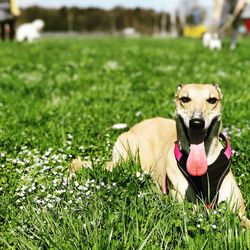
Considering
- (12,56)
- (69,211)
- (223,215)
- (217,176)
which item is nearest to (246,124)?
(217,176)

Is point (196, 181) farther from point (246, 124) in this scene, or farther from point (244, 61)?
point (244, 61)

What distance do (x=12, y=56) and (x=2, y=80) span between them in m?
6.10

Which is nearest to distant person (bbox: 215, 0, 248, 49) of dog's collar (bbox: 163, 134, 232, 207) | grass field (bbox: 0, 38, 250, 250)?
grass field (bbox: 0, 38, 250, 250)

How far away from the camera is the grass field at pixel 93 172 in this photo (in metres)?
3.91

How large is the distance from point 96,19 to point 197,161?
65.9 meters

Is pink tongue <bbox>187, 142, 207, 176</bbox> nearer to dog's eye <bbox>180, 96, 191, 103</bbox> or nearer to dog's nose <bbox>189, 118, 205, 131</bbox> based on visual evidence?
dog's nose <bbox>189, 118, 205, 131</bbox>

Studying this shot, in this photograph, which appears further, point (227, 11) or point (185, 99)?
point (227, 11)

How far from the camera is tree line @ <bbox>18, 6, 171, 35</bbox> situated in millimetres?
67750

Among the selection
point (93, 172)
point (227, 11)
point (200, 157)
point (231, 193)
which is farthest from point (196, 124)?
point (227, 11)

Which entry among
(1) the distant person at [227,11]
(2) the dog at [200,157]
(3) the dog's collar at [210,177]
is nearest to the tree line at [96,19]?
(1) the distant person at [227,11]

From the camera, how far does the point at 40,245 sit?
390 cm

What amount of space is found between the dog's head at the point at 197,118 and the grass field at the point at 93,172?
1.63 feet

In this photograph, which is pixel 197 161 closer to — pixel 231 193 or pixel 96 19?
pixel 231 193

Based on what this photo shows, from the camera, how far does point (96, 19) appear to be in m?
69.1
